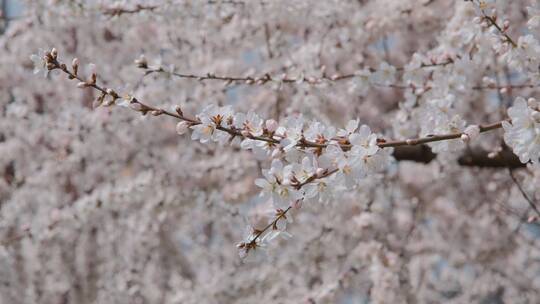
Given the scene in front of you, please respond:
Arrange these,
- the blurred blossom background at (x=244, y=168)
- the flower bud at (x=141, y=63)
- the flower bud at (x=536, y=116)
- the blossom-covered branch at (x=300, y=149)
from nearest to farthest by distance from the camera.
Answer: the flower bud at (x=536, y=116) < the blossom-covered branch at (x=300, y=149) < the flower bud at (x=141, y=63) < the blurred blossom background at (x=244, y=168)

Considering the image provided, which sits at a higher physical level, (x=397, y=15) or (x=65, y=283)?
(x=397, y=15)

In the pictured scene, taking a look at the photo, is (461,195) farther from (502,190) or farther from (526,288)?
(526,288)

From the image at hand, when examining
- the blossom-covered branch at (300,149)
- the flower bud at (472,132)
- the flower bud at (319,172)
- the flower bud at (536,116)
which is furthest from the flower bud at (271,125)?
the flower bud at (536,116)

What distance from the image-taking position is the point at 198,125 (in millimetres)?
1458

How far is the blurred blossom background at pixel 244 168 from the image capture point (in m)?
3.37

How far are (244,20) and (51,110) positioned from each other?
371 cm

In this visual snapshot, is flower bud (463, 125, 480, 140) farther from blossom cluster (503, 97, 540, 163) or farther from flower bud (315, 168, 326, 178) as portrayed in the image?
flower bud (315, 168, 326, 178)

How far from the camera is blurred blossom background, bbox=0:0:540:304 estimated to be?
11.1 ft

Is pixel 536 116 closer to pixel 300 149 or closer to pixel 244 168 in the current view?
pixel 300 149

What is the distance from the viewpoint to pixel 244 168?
4.86 meters

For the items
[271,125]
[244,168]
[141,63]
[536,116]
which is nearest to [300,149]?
[271,125]

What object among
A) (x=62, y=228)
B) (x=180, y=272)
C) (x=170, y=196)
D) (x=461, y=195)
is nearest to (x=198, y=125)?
(x=170, y=196)

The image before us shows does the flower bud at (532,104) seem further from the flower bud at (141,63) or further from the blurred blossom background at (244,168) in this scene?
the flower bud at (141,63)

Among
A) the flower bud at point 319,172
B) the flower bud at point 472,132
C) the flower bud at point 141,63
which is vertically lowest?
the flower bud at point 472,132
